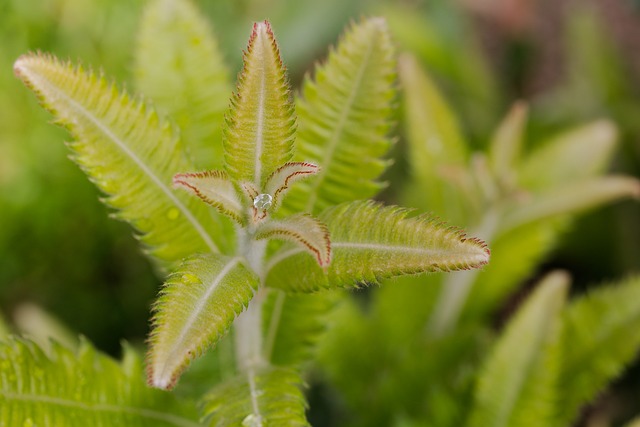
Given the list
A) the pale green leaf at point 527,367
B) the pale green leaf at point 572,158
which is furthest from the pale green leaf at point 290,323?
the pale green leaf at point 572,158

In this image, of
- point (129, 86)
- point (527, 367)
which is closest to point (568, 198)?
point (527, 367)

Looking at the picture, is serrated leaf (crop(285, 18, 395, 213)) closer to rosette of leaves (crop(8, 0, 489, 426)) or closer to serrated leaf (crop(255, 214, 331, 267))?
rosette of leaves (crop(8, 0, 489, 426))

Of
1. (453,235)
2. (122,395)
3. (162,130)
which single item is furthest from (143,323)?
(453,235)

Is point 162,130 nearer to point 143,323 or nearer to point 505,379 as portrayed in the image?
point 505,379

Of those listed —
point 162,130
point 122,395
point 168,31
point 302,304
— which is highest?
point 168,31

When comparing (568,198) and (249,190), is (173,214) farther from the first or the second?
(568,198)

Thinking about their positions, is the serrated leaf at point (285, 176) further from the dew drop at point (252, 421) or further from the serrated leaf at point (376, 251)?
the dew drop at point (252, 421)

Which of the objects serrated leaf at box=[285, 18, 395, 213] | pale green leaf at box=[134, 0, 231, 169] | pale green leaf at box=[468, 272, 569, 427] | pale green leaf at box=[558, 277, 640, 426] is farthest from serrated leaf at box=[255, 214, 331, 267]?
pale green leaf at box=[558, 277, 640, 426]
